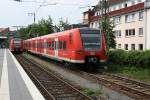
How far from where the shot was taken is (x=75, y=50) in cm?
2325

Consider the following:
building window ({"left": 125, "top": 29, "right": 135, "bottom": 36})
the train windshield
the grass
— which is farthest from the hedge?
building window ({"left": 125, "top": 29, "right": 135, "bottom": 36})

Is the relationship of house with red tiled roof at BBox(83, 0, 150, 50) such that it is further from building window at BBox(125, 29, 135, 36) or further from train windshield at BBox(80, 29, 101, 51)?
train windshield at BBox(80, 29, 101, 51)

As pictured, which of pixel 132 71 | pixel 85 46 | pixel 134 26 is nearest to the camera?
pixel 132 71

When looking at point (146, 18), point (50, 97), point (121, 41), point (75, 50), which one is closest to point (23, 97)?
point (50, 97)

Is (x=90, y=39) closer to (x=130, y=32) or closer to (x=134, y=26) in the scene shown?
(x=134, y=26)

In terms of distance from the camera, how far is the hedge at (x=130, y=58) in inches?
884

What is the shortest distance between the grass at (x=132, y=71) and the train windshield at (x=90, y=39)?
184cm

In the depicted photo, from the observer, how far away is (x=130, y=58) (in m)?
24.5

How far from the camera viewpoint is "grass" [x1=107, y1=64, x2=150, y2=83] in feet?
65.5

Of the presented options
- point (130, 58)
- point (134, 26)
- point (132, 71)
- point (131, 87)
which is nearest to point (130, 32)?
point (134, 26)

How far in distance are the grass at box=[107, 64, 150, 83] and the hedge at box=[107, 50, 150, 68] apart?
35 centimetres

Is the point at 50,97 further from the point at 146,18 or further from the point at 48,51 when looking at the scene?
the point at 146,18

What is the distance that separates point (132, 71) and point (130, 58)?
6.35 ft

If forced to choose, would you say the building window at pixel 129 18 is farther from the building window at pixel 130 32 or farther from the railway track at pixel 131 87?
the railway track at pixel 131 87
